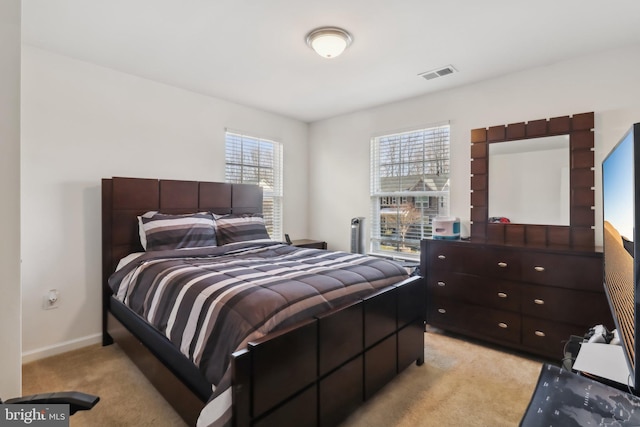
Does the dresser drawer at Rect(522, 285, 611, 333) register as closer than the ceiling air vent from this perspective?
Yes

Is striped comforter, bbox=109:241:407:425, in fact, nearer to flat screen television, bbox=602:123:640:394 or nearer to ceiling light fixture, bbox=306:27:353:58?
flat screen television, bbox=602:123:640:394

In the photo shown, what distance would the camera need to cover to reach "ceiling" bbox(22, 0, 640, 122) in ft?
6.45

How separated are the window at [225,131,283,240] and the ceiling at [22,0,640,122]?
81 cm

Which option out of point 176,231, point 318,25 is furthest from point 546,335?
point 176,231

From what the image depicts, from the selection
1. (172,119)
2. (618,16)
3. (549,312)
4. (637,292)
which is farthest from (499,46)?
(172,119)

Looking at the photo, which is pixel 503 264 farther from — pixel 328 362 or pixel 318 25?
pixel 318 25

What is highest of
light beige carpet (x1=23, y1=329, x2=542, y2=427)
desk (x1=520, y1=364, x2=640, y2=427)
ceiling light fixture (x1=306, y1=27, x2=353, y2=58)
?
ceiling light fixture (x1=306, y1=27, x2=353, y2=58)

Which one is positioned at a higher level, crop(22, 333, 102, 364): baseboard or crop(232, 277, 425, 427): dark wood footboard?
crop(232, 277, 425, 427): dark wood footboard

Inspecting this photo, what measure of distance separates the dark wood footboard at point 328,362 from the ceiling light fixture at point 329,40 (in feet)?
5.74

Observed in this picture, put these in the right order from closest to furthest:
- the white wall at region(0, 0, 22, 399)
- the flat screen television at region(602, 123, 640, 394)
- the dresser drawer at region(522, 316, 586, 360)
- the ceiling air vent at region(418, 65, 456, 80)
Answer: the flat screen television at region(602, 123, 640, 394), the white wall at region(0, 0, 22, 399), the dresser drawer at region(522, 316, 586, 360), the ceiling air vent at region(418, 65, 456, 80)

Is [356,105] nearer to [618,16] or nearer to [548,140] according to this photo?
[548,140]

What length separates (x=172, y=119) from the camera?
128 inches

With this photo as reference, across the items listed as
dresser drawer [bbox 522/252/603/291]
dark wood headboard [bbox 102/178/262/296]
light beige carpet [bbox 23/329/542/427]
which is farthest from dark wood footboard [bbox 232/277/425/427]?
dark wood headboard [bbox 102/178/262/296]

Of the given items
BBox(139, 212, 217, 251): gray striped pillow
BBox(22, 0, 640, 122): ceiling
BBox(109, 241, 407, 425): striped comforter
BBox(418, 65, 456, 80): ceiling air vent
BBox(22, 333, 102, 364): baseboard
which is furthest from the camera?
BBox(418, 65, 456, 80): ceiling air vent
